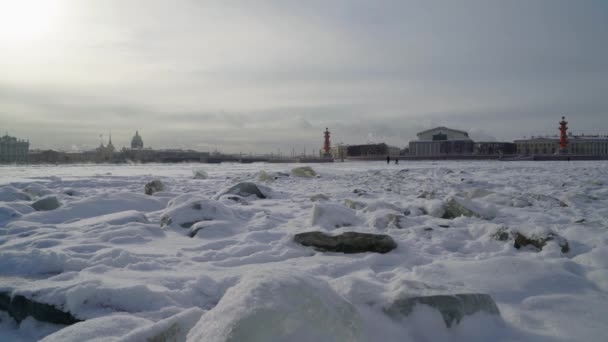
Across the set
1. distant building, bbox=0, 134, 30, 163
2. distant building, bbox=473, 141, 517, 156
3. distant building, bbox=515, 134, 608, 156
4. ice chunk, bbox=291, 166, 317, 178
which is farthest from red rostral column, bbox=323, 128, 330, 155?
distant building, bbox=0, 134, 30, 163

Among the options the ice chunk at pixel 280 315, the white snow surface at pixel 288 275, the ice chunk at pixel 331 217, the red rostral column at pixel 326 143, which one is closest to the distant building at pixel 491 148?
the red rostral column at pixel 326 143

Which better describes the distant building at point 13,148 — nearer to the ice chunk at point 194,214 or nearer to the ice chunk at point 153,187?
the ice chunk at point 153,187

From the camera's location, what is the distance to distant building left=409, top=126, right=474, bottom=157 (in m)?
68.5

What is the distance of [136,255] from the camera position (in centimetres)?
261

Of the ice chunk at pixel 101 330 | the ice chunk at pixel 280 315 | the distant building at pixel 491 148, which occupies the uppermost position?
the distant building at pixel 491 148

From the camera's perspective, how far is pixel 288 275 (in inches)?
57.5

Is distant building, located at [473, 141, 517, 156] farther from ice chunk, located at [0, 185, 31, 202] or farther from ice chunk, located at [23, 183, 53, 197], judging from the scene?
ice chunk, located at [0, 185, 31, 202]

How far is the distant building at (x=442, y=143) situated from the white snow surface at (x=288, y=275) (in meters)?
67.4

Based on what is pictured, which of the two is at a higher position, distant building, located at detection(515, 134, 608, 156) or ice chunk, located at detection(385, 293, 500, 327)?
distant building, located at detection(515, 134, 608, 156)

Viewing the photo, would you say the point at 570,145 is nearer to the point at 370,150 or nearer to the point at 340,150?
the point at 370,150

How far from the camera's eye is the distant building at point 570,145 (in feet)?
238

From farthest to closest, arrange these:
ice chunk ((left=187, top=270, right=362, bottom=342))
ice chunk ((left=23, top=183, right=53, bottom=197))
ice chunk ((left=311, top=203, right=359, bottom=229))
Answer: ice chunk ((left=23, top=183, right=53, bottom=197))
ice chunk ((left=311, top=203, right=359, bottom=229))
ice chunk ((left=187, top=270, right=362, bottom=342))

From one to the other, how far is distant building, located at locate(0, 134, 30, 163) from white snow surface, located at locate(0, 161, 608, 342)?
100983 mm

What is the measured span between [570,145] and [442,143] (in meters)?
29.3
